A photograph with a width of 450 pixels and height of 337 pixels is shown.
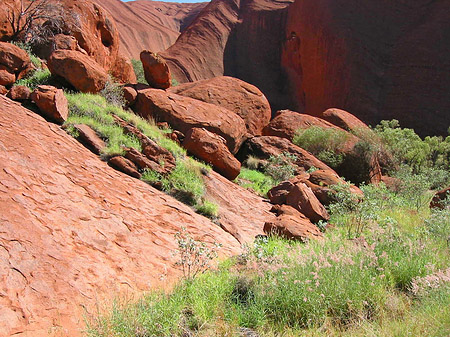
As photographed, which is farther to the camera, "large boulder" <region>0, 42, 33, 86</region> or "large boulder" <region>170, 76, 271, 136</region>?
"large boulder" <region>170, 76, 271, 136</region>

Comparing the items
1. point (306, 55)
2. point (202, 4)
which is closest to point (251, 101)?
point (306, 55)

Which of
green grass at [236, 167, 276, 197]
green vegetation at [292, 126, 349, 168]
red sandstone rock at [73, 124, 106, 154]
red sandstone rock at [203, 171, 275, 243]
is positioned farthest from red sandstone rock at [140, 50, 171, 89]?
red sandstone rock at [73, 124, 106, 154]

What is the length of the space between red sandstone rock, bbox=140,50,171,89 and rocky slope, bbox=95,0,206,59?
26.0 meters

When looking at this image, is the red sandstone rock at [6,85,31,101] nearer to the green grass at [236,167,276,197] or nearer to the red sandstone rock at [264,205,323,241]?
the red sandstone rock at [264,205,323,241]

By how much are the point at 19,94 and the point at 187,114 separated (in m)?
4.90

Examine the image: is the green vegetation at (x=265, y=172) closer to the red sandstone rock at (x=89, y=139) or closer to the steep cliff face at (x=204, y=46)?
the red sandstone rock at (x=89, y=139)

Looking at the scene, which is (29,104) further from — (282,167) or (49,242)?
(282,167)

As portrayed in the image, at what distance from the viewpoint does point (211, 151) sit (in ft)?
29.1

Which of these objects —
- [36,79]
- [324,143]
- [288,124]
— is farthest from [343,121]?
[36,79]

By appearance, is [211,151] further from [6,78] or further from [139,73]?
[139,73]

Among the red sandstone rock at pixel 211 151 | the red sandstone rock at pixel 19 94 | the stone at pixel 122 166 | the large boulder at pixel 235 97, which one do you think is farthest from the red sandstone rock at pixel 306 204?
the large boulder at pixel 235 97

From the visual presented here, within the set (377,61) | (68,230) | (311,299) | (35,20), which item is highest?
(377,61)

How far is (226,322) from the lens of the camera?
120 inches

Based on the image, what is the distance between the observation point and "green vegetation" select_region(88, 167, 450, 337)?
2834 mm
